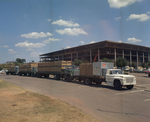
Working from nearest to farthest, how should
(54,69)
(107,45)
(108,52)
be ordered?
(54,69) → (107,45) → (108,52)

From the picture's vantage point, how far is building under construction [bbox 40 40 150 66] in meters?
62.4

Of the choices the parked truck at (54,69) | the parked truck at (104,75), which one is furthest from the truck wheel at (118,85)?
the parked truck at (54,69)

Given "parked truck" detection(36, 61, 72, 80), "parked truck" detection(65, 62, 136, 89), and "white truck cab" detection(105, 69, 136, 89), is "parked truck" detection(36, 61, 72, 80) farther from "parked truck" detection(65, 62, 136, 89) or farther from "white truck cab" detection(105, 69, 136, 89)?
"white truck cab" detection(105, 69, 136, 89)

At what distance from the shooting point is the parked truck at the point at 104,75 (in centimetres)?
1352

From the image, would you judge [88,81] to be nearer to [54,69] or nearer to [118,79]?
[118,79]

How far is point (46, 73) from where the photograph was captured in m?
28.7

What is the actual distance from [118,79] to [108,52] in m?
51.1

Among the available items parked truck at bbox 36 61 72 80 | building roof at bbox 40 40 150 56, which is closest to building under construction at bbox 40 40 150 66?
building roof at bbox 40 40 150 56

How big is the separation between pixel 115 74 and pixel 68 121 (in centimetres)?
1014

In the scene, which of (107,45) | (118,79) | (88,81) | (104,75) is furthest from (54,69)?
(107,45)

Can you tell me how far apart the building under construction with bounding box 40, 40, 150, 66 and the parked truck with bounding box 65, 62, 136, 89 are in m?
43.8

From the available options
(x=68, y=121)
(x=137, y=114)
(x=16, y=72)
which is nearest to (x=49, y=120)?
(x=68, y=121)

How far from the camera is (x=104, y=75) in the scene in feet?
51.2

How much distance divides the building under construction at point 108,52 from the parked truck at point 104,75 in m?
43.8
